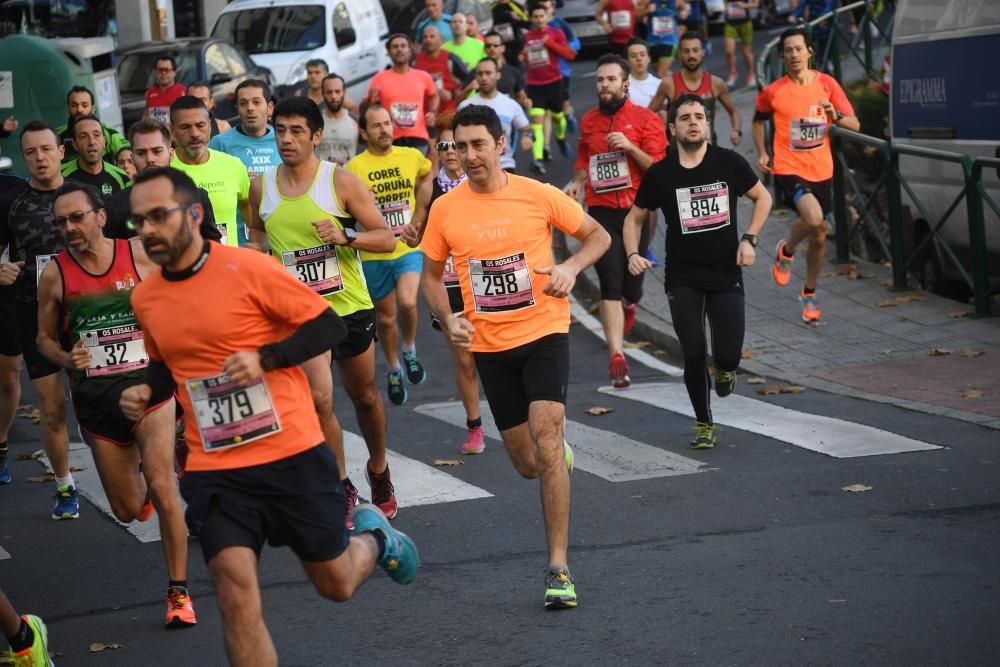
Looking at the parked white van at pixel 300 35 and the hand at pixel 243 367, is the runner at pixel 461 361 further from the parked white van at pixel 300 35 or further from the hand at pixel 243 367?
the parked white van at pixel 300 35

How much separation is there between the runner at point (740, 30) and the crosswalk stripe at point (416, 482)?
586 inches

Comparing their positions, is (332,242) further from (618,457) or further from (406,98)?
(406,98)

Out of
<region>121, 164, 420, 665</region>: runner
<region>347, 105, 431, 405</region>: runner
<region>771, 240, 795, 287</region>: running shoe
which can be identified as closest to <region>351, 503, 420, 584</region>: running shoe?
<region>121, 164, 420, 665</region>: runner

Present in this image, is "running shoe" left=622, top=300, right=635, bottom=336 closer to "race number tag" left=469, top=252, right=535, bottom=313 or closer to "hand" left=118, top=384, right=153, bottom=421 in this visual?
"race number tag" left=469, top=252, right=535, bottom=313

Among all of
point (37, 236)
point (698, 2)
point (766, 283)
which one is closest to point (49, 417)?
point (37, 236)

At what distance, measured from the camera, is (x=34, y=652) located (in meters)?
6.16

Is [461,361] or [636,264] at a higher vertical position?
[636,264]

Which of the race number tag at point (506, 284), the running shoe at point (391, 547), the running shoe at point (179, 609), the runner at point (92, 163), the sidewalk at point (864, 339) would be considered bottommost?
the sidewalk at point (864, 339)

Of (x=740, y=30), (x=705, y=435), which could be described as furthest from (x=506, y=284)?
(x=740, y=30)

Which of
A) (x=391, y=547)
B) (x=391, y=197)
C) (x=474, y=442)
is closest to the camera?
(x=391, y=547)

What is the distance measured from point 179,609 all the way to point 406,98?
36.2 ft

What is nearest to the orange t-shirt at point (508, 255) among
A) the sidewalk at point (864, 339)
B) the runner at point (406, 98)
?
the sidewalk at point (864, 339)

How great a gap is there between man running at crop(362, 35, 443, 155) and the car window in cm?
555

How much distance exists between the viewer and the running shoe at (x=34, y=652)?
6.14m
